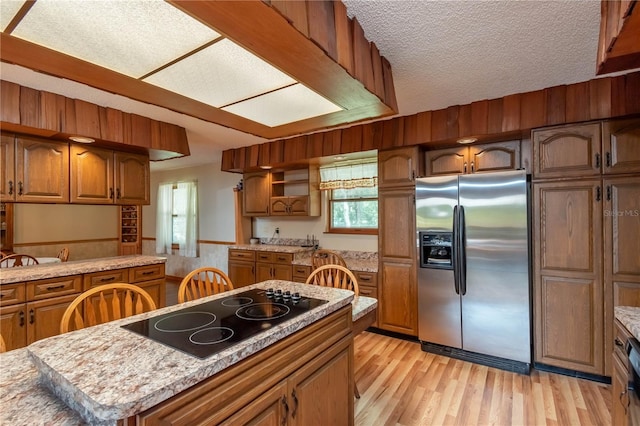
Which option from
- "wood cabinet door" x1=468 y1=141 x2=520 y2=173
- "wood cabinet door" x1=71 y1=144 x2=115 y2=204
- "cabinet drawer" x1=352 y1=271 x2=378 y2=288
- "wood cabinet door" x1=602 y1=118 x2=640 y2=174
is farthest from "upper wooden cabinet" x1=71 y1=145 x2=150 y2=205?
"wood cabinet door" x1=602 y1=118 x2=640 y2=174

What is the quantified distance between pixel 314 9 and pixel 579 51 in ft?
5.91

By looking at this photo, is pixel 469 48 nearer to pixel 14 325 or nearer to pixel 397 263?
pixel 397 263

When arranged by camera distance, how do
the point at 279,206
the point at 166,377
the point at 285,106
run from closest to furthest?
the point at 166,377 < the point at 285,106 < the point at 279,206

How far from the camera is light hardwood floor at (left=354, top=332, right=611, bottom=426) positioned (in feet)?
6.70

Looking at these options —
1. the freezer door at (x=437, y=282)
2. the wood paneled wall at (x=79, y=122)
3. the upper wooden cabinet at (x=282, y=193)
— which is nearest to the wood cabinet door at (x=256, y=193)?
the upper wooden cabinet at (x=282, y=193)

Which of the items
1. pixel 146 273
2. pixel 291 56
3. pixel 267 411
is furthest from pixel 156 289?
pixel 291 56

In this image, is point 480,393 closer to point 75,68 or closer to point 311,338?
point 311,338

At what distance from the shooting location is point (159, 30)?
1.31m

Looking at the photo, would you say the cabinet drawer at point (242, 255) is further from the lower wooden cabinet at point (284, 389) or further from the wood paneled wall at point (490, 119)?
the lower wooden cabinet at point (284, 389)

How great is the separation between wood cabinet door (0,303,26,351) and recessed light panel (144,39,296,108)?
221cm

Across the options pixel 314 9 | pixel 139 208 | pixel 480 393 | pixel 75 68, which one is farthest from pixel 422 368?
pixel 139 208

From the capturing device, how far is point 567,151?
2.53 meters

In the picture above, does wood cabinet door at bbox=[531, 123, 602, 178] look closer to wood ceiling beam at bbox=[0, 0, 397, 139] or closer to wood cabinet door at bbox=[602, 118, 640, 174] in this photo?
wood cabinet door at bbox=[602, 118, 640, 174]

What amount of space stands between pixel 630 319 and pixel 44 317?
3.99m
